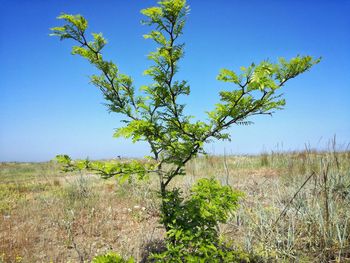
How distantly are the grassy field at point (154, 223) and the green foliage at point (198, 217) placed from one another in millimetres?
460

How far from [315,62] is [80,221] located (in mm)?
5257

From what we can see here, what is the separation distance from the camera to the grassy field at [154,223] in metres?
3.60

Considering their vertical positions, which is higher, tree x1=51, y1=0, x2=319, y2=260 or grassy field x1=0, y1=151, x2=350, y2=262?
tree x1=51, y1=0, x2=319, y2=260

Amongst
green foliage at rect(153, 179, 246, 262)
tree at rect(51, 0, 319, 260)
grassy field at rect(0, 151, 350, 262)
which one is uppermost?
tree at rect(51, 0, 319, 260)

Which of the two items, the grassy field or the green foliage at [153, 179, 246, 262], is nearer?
the green foliage at [153, 179, 246, 262]

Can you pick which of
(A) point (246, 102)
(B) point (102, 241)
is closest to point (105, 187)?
(B) point (102, 241)

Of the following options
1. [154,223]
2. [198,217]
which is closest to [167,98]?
[198,217]

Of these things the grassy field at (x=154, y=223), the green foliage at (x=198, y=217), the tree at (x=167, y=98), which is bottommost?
the grassy field at (x=154, y=223)

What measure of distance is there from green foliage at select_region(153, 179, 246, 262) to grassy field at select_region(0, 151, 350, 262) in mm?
460

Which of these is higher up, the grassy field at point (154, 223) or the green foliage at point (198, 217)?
the green foliage at point (198, 217)

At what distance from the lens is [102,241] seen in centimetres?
513

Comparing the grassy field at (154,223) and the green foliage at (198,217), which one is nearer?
the green foliage at (198,217)

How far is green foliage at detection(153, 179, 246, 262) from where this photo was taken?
2.59m

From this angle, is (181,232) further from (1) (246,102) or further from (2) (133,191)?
(2) (133,191)
